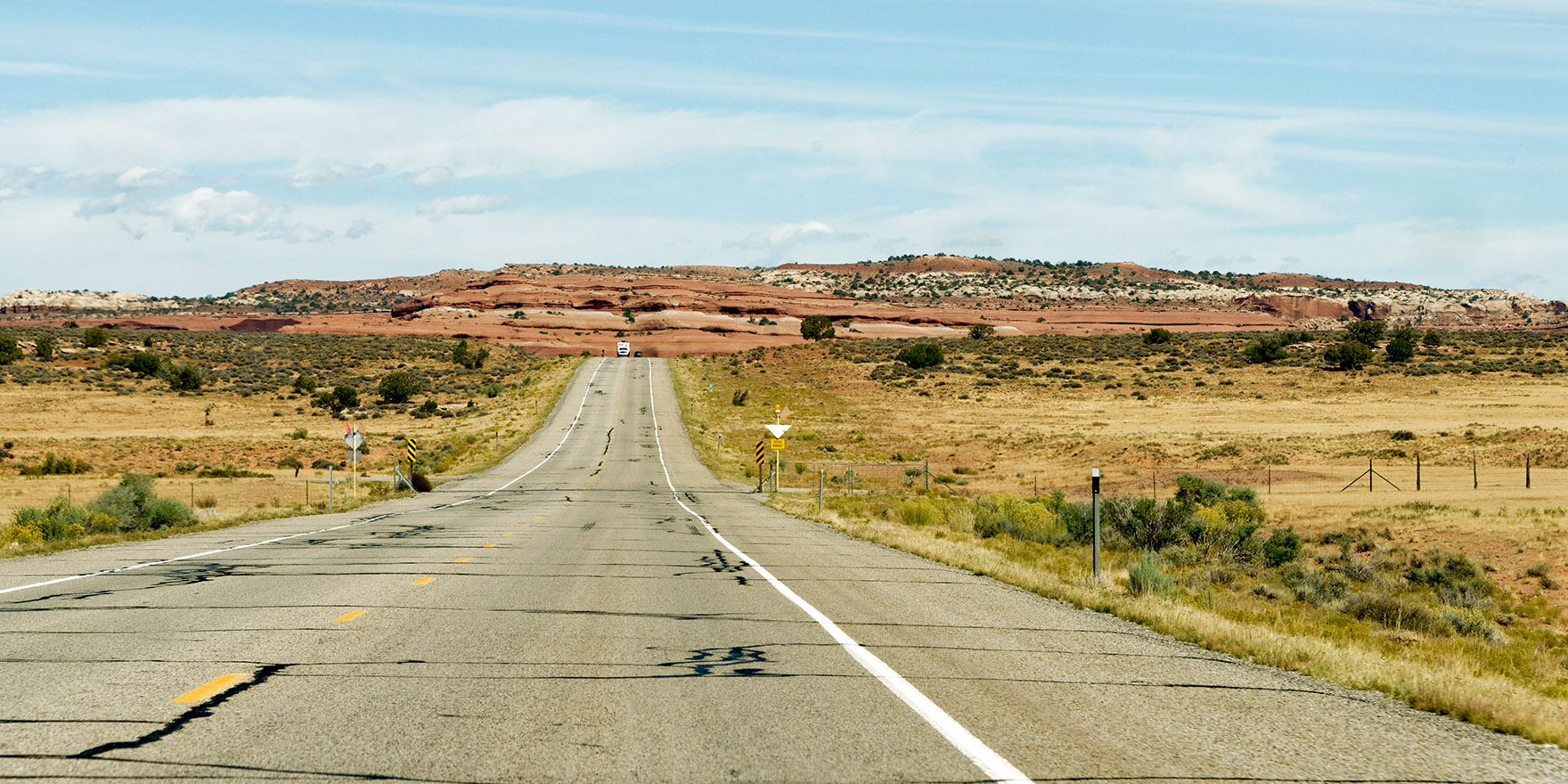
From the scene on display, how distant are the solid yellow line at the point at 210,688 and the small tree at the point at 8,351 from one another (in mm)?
97491

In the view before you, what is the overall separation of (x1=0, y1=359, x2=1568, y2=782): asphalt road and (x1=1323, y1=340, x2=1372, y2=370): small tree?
79160 mm

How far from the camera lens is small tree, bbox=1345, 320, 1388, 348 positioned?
8975 centimetres

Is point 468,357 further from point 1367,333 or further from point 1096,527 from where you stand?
point 1096,527

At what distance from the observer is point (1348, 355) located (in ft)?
271

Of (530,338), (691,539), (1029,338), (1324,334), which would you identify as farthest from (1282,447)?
(530,338)

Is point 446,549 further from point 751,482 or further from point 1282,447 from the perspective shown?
point 1282,447

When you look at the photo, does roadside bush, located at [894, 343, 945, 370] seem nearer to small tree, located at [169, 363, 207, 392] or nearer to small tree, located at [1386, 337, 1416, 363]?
small tree, located at [1386, 337, 1416, 363]

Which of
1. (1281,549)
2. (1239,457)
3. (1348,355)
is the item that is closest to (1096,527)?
(1281,549)

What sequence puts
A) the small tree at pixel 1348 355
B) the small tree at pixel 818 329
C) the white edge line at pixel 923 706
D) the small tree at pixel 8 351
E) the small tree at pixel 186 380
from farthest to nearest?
the small tree at pixel 818 329, the small tree at pixel 8 351, the small tree at pixel 186 380, the small tree at pixel 1348 355, the white edge line at pixel 923 706

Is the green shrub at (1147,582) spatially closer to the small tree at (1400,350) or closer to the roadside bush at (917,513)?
the roadside bush at (917,513)

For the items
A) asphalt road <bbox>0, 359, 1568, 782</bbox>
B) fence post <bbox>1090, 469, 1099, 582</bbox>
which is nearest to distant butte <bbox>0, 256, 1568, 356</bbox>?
fence post <bbox>1090, 469, 1099, 582</bbox>

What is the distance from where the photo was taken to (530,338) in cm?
14525

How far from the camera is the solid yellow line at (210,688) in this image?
6453 mm

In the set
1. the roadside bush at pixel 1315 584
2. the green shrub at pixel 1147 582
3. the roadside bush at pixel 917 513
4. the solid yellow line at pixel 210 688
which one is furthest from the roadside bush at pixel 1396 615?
the solid yellow line at pixel 210 688
